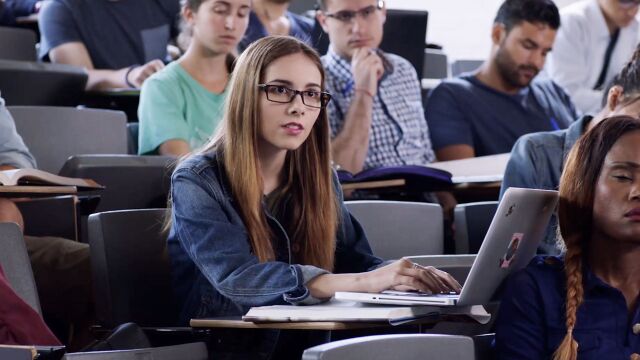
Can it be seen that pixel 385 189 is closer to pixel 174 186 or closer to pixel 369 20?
pixel 369 20

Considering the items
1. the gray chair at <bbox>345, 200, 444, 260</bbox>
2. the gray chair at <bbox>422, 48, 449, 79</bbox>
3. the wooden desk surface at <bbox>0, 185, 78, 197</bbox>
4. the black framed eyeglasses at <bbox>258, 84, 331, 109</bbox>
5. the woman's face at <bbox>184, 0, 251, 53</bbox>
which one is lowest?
the gray chair at <bbox>422, 48, 449, 79</bbox>

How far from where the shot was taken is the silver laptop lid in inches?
71.1

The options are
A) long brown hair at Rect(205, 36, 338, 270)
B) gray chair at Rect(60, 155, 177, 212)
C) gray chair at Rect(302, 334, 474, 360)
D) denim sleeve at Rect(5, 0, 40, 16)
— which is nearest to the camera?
gray chair at Rect(302, 334, 474, 360)

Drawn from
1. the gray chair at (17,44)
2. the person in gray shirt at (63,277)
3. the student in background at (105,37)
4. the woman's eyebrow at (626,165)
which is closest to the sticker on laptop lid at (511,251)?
the woman's eyebrow at (626,165)

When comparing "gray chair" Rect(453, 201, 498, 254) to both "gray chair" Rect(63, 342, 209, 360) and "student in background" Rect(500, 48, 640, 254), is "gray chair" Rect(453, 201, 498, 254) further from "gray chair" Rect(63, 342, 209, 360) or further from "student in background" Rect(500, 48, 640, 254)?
"gray chair" Rect(63, 342, 209, 360)

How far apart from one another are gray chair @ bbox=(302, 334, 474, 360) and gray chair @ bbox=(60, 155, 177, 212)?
4.55 ft

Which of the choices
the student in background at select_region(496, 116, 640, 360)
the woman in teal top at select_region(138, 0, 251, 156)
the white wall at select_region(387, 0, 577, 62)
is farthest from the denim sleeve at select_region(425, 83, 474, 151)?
the white wall at select_region(387, 0, 577, 62)

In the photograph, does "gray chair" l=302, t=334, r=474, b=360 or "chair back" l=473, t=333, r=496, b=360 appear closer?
"gray chair" l=302, t=334, r=474, b=360

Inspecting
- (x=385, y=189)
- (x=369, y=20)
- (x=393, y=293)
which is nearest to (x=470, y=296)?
(x=393, y=293)

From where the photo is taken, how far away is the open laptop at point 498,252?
5.91 feet

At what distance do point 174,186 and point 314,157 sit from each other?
1.10ft

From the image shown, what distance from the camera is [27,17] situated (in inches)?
194

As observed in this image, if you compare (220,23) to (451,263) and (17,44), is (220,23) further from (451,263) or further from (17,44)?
(451,263)

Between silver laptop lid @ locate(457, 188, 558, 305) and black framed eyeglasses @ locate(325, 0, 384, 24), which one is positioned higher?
black framed eyeglasses @ locate(325, 0, 384, 24)
